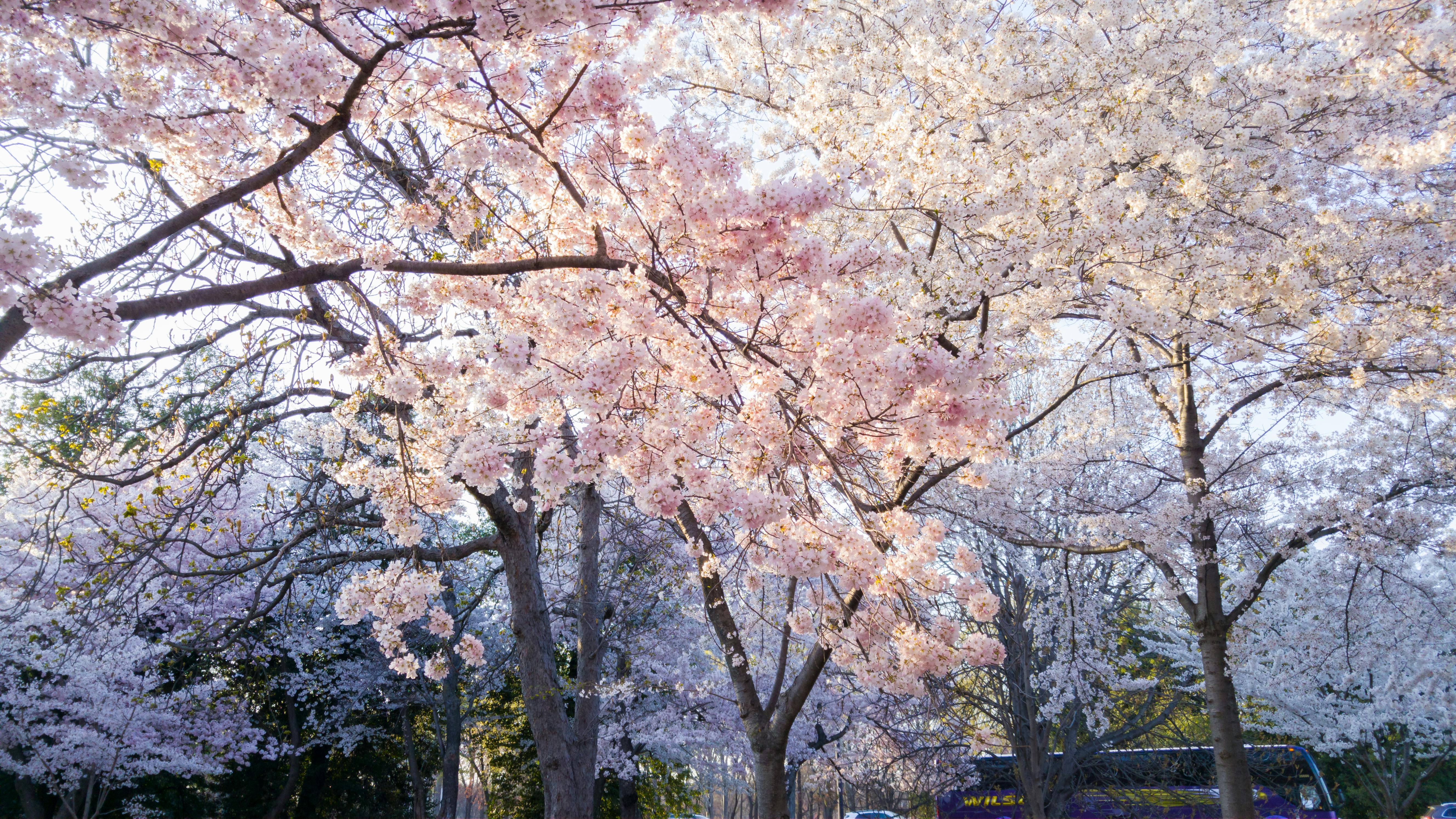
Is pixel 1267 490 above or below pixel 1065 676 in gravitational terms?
above

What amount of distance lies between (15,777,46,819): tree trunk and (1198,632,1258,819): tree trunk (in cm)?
1687

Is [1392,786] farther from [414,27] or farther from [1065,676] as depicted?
[414,27]

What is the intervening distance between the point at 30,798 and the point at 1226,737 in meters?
17.3

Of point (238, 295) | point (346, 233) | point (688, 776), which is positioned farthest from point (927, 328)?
point (688, 776)

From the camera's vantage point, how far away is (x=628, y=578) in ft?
29.8

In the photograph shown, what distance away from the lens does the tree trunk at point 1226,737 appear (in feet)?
23.3

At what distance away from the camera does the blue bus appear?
36.7 ft

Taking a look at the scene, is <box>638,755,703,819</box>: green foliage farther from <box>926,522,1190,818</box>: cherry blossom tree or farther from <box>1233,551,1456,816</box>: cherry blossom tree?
<box>1233,551,1456,816</box>: cherry blossom tree

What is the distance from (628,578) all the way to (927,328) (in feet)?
19.8

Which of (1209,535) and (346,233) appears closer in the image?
(346,233)

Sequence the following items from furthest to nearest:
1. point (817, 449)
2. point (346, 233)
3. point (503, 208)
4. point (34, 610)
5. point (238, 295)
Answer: point (34, 610) → point (503, 208) → point (346, 233) → point (817, 449) → point (238, 295)

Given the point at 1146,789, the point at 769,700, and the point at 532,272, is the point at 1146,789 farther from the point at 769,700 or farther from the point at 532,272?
the point at 532,272

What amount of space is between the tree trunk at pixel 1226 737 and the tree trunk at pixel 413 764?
519 inches

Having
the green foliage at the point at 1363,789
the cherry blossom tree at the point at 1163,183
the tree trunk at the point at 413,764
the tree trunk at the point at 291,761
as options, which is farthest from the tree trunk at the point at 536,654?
the green foliage at the point at 1363,789
